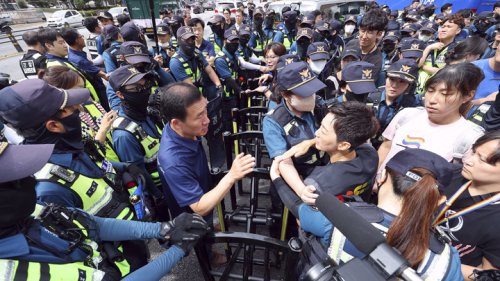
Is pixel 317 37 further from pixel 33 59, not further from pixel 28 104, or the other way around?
pixel 28 104

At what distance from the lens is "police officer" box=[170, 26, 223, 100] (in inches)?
164

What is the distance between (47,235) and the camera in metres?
1.17

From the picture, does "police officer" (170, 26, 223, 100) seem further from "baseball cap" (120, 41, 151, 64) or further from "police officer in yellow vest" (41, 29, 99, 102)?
"police officer in yellow vest" (41, 29, 99, 102)

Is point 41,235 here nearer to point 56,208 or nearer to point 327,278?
point 56,208

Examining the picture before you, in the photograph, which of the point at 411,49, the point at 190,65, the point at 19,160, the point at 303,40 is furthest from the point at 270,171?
the point at 303,40

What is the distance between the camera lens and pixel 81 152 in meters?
1.79

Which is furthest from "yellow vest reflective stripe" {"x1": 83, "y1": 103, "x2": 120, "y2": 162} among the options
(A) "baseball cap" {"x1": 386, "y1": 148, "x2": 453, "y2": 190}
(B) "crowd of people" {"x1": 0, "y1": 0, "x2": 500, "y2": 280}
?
(A) "baseball cap" {"x1": 386, "y1": 148, "x2": 453, "y2": 190}

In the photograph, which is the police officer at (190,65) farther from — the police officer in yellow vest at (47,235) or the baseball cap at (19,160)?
the baseball cap at (19,160)

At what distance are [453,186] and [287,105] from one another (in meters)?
1.37

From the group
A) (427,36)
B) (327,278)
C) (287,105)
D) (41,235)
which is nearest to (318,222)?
(327,278)

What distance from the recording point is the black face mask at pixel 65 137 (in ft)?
5.18

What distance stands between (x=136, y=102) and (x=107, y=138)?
0.52 m

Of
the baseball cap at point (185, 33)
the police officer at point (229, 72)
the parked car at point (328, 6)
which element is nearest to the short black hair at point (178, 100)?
the police officer at point (229, 72)

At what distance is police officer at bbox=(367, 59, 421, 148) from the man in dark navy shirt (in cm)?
181
